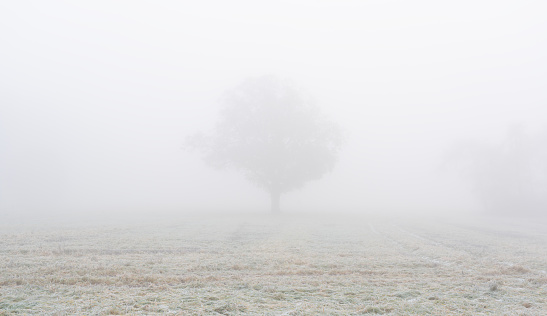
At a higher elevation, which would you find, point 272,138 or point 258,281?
point 272,138

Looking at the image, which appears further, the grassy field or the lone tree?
the lone tree

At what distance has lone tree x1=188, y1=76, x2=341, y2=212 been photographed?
46.4 metres

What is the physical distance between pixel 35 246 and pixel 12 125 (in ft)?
270

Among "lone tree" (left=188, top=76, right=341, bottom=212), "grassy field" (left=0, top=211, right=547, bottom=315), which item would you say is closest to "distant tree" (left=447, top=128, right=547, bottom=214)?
"lone tree" (left=188, top=76, right=341, bottom=212)

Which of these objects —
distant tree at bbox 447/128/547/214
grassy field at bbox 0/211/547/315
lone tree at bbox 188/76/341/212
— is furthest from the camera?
distant tree at bbox 447/128/547/214

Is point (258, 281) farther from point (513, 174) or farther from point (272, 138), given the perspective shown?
point (513, 174)

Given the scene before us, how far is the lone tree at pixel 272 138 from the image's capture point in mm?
46406

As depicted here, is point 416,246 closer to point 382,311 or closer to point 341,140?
point 382,311

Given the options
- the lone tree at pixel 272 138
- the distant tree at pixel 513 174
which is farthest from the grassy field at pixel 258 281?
the distant tree at pixel 513 174

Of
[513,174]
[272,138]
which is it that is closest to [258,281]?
[272,138]

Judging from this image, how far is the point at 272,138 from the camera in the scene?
4700 centimetres

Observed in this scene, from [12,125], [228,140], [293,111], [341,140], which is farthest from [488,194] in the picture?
[12,125]

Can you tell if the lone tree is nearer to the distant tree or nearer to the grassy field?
the grassy field

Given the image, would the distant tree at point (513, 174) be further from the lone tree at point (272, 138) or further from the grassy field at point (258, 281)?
the grassy field at point (258, 281)
